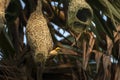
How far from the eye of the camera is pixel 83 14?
0.92 meters

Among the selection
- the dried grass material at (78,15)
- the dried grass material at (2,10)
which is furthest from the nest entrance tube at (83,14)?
the dried grass material at (2,10)

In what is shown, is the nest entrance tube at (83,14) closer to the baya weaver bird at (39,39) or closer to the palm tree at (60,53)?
the baya weaver bird at (39,39)

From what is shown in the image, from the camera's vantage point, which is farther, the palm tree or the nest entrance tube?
the palm tree

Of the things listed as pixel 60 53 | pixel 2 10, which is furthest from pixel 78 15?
pixel 60 53

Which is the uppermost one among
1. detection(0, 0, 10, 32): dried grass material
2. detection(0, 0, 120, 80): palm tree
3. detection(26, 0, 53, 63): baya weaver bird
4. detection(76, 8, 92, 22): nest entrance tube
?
detection(0, 0, 10, 32): dried grass material

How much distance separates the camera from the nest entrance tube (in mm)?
922

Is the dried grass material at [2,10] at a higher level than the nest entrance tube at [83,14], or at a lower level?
higher

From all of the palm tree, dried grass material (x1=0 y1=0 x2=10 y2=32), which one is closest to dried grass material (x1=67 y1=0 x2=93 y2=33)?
dried grass material (x1=0 y1=0 x2=10 y2=32)

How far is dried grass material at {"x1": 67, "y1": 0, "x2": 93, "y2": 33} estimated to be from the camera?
2.94 feet

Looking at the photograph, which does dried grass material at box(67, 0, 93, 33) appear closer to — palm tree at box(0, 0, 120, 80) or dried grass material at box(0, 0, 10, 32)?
dried grass material at box(0, 0, 10, 32)

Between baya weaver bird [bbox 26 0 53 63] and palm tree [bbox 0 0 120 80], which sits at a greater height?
baya weaver bird [bbox 26 0 53 63]

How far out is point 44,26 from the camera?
92cm

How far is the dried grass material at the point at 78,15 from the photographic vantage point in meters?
0.90

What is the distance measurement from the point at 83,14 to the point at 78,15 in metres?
0.01
